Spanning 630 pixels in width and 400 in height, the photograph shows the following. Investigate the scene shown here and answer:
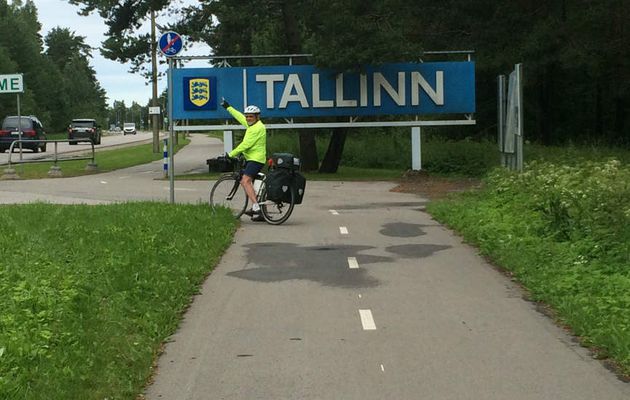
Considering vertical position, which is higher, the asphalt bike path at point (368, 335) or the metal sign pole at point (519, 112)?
the metal sign pole at point (519, 112)

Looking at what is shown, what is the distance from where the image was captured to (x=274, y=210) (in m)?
13.2

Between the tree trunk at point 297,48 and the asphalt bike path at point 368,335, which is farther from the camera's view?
the tree trunk at point 297,48

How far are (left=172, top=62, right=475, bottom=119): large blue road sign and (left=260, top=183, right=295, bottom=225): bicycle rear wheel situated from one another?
38.2ft

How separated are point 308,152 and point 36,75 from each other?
8459cm

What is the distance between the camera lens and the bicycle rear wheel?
13058 mm

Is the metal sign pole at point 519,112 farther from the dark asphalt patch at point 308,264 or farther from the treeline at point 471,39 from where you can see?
the treeline at point 471,39

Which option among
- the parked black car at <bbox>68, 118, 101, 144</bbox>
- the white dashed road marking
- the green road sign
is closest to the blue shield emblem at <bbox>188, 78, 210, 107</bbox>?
the green road sign

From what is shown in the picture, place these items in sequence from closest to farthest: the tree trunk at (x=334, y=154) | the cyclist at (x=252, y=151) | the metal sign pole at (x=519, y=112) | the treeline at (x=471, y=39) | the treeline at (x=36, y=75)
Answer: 1. the cyclist at (x=252, y=151)
2. the metal sign pole at (x=519, y=112)
3. the treeline at (x=471, y=39)
4. the tree trunk at (x=334, y=154)
5. the treeline at (x=36, y=75)

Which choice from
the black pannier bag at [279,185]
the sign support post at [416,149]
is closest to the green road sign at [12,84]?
the sign support post at [416,149]

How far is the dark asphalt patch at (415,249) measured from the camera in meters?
10.2

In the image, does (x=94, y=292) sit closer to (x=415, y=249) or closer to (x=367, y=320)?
(x=367, y=320)

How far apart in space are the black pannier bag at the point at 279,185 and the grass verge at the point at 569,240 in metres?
2.64

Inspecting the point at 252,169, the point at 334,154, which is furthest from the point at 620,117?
the point at 252,169

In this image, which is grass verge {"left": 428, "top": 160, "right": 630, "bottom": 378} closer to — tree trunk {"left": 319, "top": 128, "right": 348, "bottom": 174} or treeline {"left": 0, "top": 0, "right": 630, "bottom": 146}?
treeline {"left": 0, "top": 0, "right": 630, "bottom": 146}
